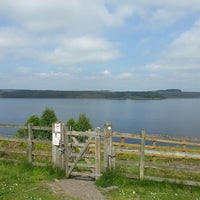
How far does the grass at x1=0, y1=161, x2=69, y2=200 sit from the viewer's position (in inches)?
337

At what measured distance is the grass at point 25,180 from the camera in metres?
8.57

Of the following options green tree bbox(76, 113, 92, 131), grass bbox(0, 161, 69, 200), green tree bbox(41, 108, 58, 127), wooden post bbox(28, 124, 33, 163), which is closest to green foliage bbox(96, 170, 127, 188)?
grass bbox(0, 161, 69, 200)

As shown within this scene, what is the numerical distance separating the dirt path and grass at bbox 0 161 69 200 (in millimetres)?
307

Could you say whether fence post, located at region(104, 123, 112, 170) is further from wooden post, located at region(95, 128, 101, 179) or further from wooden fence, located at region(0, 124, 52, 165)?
wooden fence, located at region(0, 124, 52, 165)

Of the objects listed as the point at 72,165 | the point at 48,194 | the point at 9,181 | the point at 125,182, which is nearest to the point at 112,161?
the point at 125,182

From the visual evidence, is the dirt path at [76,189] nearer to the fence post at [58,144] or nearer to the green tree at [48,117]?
the fence post at [58,144]

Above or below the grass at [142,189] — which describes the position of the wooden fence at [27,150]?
above

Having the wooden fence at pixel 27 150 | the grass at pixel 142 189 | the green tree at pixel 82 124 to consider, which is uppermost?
the wooden fence at pixel 27 150

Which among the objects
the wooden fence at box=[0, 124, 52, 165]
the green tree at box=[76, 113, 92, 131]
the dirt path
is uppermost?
the wooden fence at box=[0, 124, 52, 165]

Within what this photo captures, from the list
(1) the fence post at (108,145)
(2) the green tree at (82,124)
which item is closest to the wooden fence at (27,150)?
(1) the fence post at (108,145)

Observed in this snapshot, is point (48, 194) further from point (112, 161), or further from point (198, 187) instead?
point (198, 187)

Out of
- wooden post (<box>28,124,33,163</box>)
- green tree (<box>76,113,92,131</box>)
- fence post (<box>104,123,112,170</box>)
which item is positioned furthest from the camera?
green tree (<box>76,113,92,131</box>)

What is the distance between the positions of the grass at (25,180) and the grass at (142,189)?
5.58 ft

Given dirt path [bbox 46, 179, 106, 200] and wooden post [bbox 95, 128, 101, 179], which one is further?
wooden post [bbox 95, 128, 101, 179]
